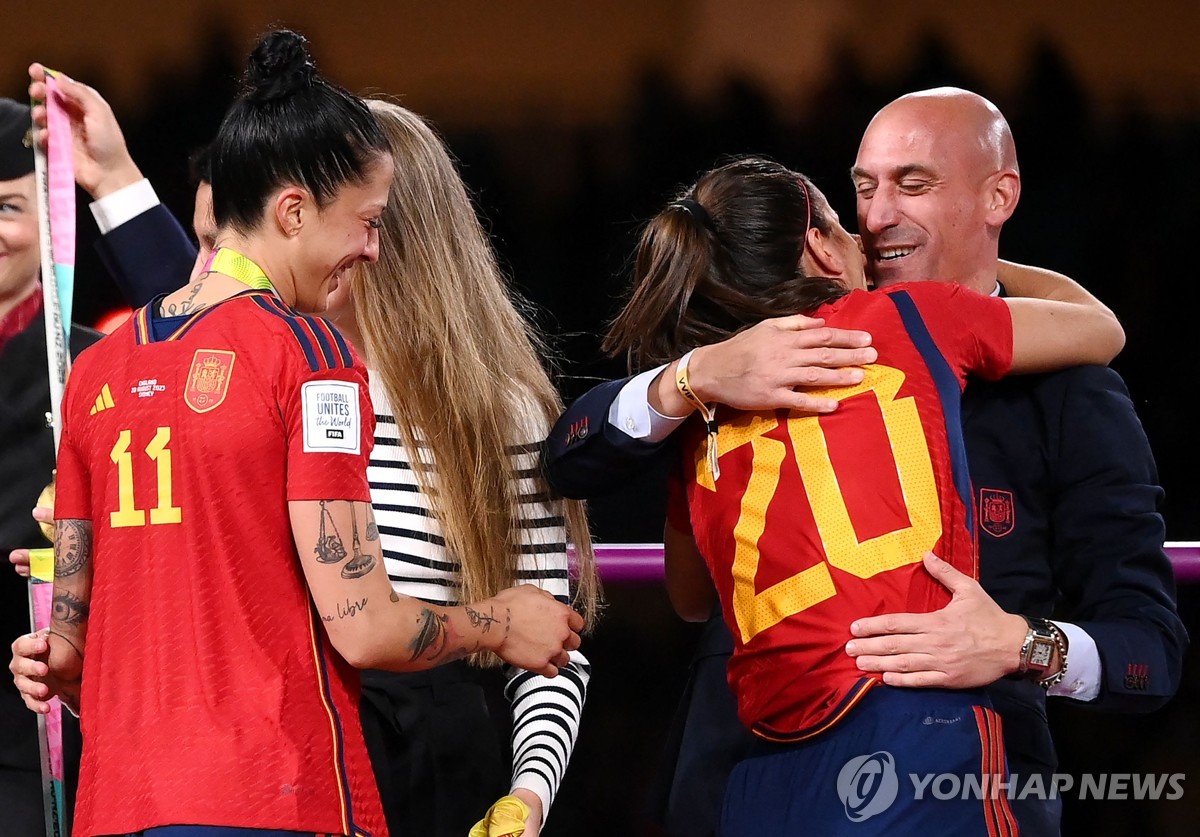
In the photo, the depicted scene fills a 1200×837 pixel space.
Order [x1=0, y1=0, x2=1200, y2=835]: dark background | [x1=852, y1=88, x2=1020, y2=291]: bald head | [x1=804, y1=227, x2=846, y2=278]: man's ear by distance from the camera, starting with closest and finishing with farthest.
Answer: [x1=804, y1=227, x2=846, y2=278]: man's ear < [x1=852, y1=88, x2=1020, y2=291]: bald head < [x1=0, y1=0, x2=1200, y2=835]: dark background

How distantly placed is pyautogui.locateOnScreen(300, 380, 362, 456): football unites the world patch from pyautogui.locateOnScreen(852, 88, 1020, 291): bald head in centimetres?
88

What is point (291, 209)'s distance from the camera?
1.24 m

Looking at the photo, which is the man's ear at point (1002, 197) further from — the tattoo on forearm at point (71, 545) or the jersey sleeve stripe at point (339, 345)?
the tattoo on forearm at point (71, 545)

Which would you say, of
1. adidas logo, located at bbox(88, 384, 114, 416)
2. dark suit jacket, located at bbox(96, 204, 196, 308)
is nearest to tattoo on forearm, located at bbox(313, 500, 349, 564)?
adidas logo, located at bbox(88, 384, 114, 416)

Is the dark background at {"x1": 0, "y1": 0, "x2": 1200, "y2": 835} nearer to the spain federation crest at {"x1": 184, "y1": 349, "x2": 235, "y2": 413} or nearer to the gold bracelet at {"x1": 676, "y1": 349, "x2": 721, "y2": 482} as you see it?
the gold bracelet at {"x1": 676, "y1": 349, "x2": 721, "y2": 482}

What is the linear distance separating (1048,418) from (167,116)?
254 cm

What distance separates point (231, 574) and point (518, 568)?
55 cm

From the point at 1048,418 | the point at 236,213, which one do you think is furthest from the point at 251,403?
the point at 1048,418

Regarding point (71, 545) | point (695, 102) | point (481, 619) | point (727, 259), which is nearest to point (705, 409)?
point (727, 259)

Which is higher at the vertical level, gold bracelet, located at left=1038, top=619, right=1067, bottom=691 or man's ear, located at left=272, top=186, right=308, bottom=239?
man's ear, located at left=272, top=186, right=308, bottom=239

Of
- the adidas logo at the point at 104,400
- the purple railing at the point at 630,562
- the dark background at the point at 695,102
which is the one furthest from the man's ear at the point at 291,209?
the dark background at the point at 695,102

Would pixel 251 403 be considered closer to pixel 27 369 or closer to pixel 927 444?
pixel 927 444

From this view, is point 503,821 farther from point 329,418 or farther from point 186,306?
point 186,306

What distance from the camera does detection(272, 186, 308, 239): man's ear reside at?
1239mm
